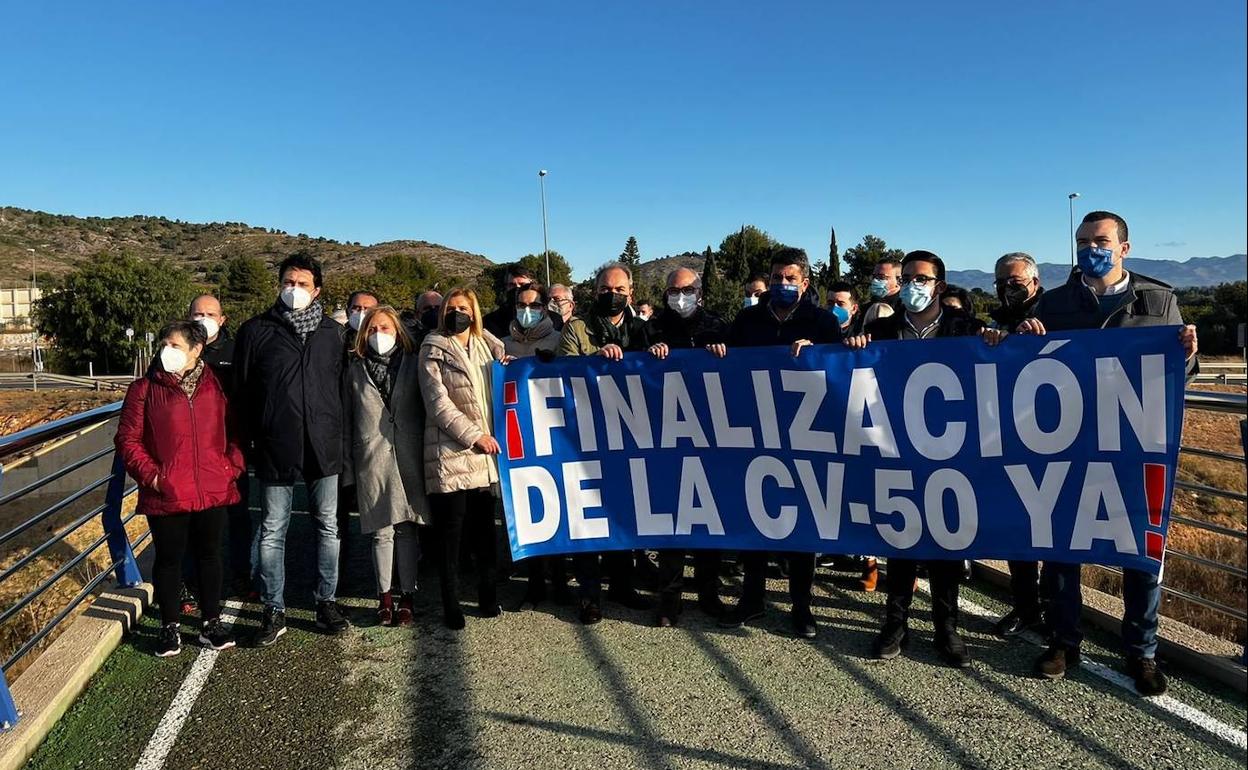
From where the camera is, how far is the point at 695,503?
4.53 m

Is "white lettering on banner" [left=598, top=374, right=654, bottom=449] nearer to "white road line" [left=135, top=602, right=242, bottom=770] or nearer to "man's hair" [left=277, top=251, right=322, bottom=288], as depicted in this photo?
"man's hair" [left=277, top=251, right=322, bottom=288]

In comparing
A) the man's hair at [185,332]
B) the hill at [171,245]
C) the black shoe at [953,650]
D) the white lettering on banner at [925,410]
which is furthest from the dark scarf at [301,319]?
the hill at [171,245]

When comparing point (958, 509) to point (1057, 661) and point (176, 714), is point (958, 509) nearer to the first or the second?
point (1057, 661)

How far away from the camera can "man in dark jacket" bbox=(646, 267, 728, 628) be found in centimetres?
454

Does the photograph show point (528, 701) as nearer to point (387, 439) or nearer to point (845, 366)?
point (387, 439)

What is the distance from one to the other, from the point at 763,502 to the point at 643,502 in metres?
0.71

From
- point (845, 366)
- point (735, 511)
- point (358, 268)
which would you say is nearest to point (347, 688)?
point (735, 511)

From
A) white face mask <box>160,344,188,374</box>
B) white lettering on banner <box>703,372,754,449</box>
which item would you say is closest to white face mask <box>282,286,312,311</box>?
white face mask <box>160,344,188,374</box>

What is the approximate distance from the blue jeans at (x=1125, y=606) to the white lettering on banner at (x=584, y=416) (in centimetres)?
257

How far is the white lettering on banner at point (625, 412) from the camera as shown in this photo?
4.57 meters

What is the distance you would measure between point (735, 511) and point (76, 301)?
186 ft

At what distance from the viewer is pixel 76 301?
4834 centimetres

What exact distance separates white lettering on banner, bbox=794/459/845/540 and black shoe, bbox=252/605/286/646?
10.2ft

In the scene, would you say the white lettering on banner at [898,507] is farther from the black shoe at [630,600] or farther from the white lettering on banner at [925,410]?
the black shoe at [630,600]
